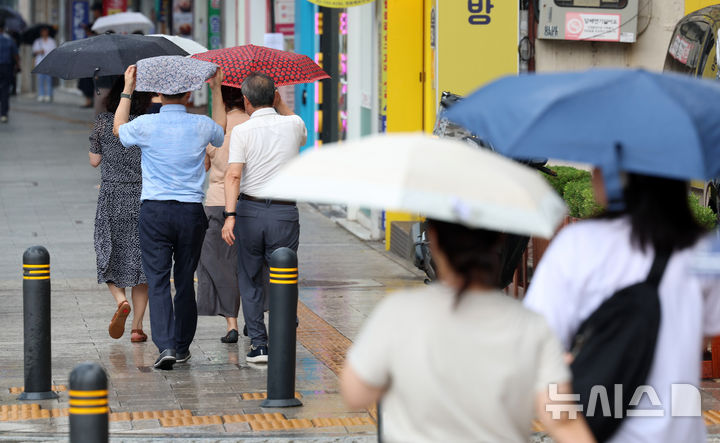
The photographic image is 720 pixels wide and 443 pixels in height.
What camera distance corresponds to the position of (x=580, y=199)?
8438 mm

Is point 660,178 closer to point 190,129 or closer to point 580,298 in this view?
point 580,298

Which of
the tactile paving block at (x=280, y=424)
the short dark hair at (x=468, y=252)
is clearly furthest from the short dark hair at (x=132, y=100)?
the short dark hair at (x=468, y=252)

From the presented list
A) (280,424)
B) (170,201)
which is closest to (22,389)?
(170,201)

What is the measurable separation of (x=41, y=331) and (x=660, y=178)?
4.33 meters

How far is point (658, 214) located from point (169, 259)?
4664mm

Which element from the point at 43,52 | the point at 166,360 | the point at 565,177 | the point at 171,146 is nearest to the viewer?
the point at 171,146

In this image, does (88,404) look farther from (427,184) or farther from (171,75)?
(171,75)

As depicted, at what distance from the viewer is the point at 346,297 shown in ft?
33.1

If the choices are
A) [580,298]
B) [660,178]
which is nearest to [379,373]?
[580,298]

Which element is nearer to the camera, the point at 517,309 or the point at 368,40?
the point at 517,309

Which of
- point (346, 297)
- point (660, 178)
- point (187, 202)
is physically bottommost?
point (346, 297)

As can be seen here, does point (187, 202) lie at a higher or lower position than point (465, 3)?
lower

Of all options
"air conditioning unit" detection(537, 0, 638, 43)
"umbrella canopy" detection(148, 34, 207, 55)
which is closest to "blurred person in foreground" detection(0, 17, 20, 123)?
"air conditioning unit" detection(537, 0, 638, 43)

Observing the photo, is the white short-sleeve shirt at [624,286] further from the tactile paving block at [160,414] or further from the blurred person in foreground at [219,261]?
the blurred person in foreground at [219,261]
